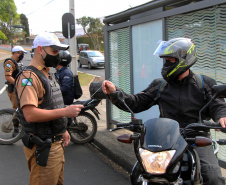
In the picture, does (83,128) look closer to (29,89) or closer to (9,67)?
(9,67)

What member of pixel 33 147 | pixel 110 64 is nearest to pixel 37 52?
pixel 33 147

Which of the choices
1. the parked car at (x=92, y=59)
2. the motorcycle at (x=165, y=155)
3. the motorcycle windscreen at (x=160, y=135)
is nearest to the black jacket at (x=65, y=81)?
the motorcycle at (x=165, y=155)

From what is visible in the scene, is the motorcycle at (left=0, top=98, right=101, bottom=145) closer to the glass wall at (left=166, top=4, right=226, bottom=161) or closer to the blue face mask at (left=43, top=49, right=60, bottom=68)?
the glass wall at (left=166, top=4, right=226, bottom=161)

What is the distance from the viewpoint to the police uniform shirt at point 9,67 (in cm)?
579

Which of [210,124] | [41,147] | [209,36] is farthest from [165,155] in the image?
[209,36]

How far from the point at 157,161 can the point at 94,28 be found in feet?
155

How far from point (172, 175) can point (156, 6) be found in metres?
3.22

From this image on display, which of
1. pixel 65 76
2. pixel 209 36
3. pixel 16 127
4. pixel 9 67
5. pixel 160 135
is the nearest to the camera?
pixel 160 135

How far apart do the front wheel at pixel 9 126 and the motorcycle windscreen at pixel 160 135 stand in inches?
164

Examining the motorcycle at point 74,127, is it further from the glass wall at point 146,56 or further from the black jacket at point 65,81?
the glass wall at point 146,56

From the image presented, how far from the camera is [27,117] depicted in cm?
225

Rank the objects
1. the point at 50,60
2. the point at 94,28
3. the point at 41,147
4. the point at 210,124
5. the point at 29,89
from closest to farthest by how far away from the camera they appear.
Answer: the point at 210,124 → the point at 29,89 → the point at 41,147 → the point at 50,60 → the point at 94,28

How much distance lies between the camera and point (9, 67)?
585 cm

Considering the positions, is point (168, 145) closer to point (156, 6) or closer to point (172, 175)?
point (172, 175)
